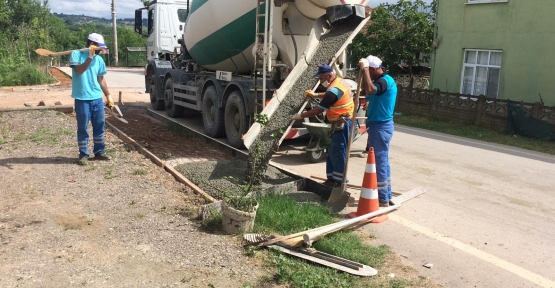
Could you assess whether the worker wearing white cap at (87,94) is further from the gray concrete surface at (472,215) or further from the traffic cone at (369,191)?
the traffic cone at (369,191)

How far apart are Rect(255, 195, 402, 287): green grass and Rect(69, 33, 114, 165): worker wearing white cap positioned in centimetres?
315

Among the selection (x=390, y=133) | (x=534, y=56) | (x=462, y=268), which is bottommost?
(x=462, y=268)

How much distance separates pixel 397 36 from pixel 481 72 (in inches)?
158

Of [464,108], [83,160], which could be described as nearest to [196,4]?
[83,160]

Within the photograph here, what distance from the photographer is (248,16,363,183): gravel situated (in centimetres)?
612

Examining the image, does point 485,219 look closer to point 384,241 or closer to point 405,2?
point 384,241

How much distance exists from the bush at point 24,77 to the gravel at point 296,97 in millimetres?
17148

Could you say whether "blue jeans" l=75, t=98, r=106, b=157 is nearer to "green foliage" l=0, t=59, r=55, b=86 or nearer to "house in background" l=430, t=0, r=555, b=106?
"house in background" l=430, t=0, r=555, b=106

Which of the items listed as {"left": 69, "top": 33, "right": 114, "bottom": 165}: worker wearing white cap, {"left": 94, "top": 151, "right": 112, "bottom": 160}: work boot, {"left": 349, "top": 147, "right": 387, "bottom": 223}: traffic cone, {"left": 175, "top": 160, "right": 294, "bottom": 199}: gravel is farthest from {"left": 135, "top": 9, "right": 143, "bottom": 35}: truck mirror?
{"left": 349, "top": 147, "right": 387, "bottom": 223}: traffic cone

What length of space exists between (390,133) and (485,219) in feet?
4.82

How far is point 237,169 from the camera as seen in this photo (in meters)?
6.70

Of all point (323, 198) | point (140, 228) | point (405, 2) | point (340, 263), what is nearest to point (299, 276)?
point (340, 263)

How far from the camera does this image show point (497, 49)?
1447 cm

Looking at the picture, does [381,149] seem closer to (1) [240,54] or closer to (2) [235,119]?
(2) [235,119]
